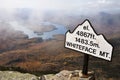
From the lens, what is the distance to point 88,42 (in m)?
13.4

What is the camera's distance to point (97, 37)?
1312 cm

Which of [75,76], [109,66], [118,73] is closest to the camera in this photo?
[75,76]

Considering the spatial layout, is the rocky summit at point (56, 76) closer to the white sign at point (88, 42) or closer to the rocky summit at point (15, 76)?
the rocky summit at point (15, 76)

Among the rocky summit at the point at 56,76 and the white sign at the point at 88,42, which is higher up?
the white sign at the point at 88,42

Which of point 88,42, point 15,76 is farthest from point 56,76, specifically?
point 88,42

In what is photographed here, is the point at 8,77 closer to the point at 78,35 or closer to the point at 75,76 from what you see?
the point at 75,76

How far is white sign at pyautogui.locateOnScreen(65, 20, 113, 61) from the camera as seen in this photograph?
41.8 ft

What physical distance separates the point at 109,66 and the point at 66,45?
164 m

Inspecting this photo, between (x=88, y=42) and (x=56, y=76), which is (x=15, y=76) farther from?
(x=88, y=42)

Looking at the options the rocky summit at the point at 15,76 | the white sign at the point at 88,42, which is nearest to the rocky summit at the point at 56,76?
the rocky summit at the point at 15,76

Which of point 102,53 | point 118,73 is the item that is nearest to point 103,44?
point 102,53

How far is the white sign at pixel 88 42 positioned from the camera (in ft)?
41.8

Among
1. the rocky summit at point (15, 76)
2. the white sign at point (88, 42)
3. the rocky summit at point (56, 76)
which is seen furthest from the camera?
the rocky summit at point (15, 76)

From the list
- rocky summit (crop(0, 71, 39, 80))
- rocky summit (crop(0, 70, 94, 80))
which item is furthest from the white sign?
rocky summit (crop(0, 71, 39, 80))
